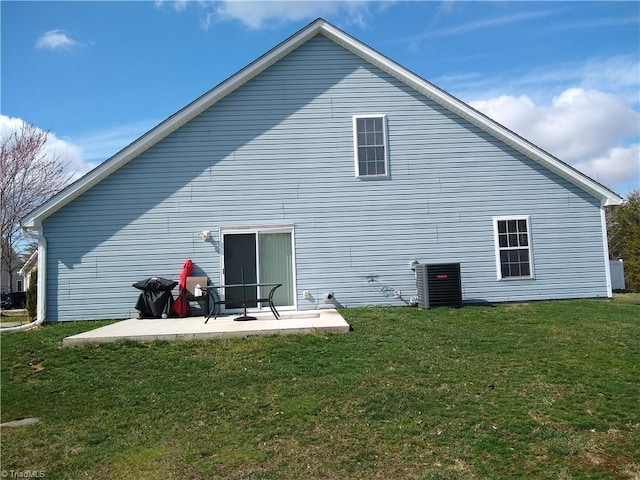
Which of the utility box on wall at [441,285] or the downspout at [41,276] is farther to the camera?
the downspout at [41,276]

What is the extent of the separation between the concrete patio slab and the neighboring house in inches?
75.4

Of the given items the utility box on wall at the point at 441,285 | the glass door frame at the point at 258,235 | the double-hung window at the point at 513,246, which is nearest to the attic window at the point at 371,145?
the glass door frame at the point at 258,235

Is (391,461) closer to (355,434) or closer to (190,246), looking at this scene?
(355,434)

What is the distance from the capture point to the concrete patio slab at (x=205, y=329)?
27.8 feet

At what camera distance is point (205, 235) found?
11.7 meters

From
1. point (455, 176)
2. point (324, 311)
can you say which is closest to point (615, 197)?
point (455, 176)

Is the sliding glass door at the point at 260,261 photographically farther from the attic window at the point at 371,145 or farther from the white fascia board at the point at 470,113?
the white fascia board at the point at 470,113

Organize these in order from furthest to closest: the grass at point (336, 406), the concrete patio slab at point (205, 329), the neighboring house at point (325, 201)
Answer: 1. the neighboring house at point (325, 201)
2. the concrete patio slab at point (205, 329)
3. the grass at point (336, 406)

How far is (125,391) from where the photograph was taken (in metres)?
6.19

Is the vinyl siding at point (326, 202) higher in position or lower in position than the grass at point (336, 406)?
higher

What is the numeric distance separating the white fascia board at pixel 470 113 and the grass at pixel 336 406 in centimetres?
490

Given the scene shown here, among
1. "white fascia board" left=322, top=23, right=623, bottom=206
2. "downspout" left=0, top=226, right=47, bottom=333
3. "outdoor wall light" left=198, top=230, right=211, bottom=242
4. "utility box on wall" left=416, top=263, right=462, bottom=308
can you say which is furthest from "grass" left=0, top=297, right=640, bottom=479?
"white fascia board" left=322, top=23, right=623, bottom=206

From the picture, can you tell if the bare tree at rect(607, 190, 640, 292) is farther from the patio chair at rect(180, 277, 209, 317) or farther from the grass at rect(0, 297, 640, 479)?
the patio chair at rect(180, 277, 209, 317)

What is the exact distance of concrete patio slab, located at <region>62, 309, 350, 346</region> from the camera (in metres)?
8.47
